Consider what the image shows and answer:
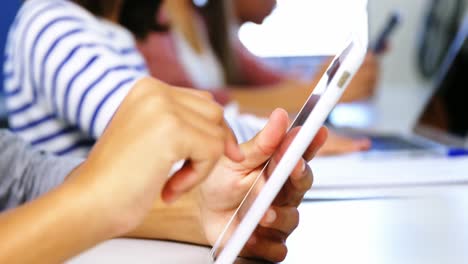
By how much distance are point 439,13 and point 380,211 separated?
5.95ft

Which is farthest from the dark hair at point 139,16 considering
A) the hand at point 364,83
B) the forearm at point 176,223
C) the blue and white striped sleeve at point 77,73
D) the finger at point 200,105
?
the finger at point 200,105

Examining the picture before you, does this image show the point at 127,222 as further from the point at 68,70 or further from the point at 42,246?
the point at 68,70

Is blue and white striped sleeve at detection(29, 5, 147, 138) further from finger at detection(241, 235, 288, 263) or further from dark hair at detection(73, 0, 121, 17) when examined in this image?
finger at detection(241, 235, 288, 263)

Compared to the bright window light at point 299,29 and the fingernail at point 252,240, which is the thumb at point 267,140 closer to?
the fingernail at point 252,240

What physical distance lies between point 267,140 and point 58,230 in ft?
0.44

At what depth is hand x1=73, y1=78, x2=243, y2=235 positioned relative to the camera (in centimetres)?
29

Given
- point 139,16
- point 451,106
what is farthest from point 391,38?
point 139,16

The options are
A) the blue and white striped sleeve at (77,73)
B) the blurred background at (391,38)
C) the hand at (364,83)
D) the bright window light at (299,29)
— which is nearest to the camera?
the blue and white striped sleeve at (77,73)

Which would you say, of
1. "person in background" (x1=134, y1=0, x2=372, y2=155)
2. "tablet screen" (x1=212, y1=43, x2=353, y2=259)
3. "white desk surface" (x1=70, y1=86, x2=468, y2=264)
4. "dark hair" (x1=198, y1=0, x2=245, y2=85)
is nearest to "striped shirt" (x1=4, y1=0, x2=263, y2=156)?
"white desk surface" (x1=70, y1=86, x2=468, y2=264)

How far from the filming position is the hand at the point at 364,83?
4.50 feet

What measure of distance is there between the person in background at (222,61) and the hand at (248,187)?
0.78 metres

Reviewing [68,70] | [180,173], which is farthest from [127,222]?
[68,70]

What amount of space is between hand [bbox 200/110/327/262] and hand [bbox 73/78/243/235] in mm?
73

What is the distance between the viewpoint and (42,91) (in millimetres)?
703
